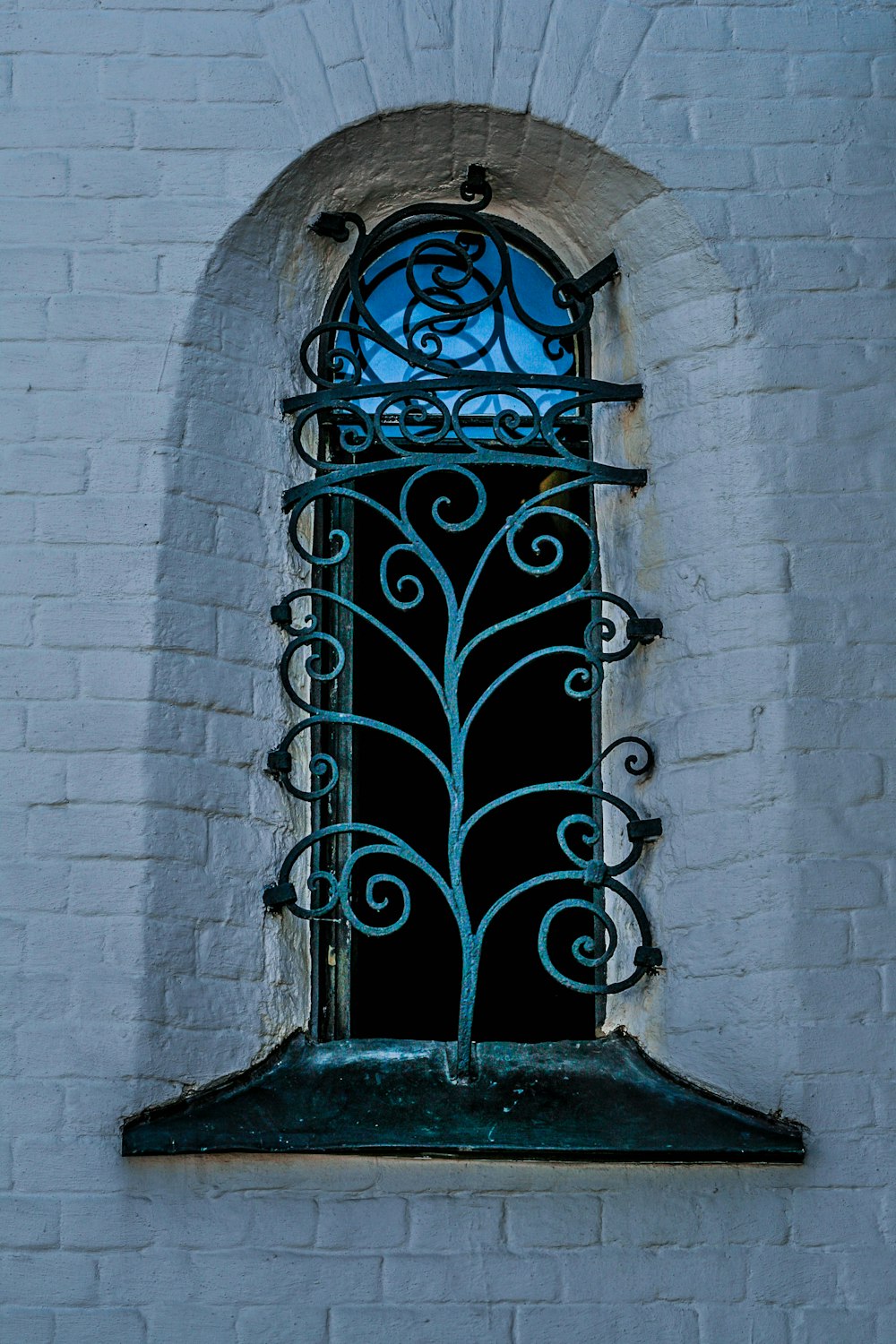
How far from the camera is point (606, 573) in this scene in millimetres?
2961

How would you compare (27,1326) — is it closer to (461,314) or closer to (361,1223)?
(361,1223)

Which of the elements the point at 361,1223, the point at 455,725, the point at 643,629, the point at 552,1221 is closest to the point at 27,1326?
the point at 361,1223

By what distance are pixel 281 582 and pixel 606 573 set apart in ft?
2.01

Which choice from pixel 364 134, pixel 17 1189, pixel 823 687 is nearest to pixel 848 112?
pixel 364 134

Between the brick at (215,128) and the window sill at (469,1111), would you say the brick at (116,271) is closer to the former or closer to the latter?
the brick at (215,128)

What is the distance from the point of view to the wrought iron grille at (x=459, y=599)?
275 cm

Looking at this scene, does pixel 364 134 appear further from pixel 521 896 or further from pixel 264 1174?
pixel 264 1174

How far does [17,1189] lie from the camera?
2.46 meters

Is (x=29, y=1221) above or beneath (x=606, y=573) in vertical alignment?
beneath

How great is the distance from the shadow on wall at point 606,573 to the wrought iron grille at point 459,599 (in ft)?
0.18

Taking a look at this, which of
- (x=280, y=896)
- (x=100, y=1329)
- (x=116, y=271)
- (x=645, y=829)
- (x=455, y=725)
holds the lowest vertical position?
(x=100, y=1329)

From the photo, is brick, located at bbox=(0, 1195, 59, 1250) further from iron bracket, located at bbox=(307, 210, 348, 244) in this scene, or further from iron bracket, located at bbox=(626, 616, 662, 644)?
iron bracket, located at bbox=(307, 210, 348, 244)

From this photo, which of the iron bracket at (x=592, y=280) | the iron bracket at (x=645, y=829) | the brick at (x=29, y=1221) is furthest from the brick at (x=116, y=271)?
the brick at (x=29, y=1221)

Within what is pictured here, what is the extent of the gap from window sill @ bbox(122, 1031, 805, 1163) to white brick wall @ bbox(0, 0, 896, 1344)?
0.20 feet
